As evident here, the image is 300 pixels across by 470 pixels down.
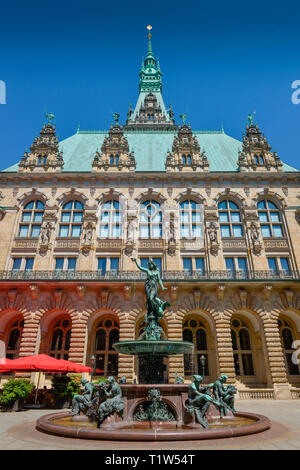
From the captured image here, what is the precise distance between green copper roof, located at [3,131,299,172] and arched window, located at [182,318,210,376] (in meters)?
15.2

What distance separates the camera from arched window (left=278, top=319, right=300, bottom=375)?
22.6 metres

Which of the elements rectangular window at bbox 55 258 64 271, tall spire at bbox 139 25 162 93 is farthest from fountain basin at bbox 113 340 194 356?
tall spire at bbox 139 25 162 93

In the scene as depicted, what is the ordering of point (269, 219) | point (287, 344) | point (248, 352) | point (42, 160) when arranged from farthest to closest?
point (42, 160) < point (269, 219) < point (287, 344) < point (248, 352)

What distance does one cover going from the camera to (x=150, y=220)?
86.7 feet

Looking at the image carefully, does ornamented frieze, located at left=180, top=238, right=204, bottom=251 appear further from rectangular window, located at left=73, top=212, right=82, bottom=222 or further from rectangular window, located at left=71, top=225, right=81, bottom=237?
rectangular window, located at left=73, top=212, right=82, bottom=222

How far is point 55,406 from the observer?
1539 centimetres

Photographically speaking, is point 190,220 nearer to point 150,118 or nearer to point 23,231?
point 23,231

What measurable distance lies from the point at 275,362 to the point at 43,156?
27.5 meters

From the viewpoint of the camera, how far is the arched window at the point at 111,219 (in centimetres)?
2597

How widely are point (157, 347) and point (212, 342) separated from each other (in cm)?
1444

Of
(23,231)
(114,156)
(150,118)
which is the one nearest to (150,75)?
(150,118)

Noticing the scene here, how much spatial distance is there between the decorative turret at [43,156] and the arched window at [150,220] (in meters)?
9.48

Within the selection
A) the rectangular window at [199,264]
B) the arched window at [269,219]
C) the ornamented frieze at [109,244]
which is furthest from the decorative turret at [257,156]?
the ornamented frieze at [109,244]
